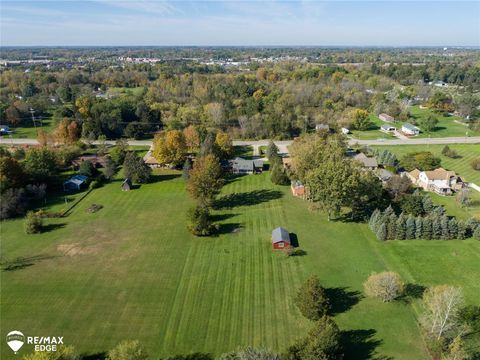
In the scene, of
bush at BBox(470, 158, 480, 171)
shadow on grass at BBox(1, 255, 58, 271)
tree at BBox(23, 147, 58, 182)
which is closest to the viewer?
shadow on grass at BBox(1, 255, 58, 271)

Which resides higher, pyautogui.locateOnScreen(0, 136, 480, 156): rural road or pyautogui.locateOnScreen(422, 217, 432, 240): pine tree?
pyautogui.locateOnScreen(0, 136, 480, 156): rural road

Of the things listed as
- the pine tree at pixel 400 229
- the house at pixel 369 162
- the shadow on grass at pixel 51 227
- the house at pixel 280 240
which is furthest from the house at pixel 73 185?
the house at pixel 369 162

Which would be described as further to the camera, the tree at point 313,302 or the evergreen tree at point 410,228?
the evergreen tree at point 410,228

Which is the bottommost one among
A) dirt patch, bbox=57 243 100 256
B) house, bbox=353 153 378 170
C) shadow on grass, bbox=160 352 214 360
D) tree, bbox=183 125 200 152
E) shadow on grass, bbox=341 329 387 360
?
shadow on grass, bbox=160 352 214 360

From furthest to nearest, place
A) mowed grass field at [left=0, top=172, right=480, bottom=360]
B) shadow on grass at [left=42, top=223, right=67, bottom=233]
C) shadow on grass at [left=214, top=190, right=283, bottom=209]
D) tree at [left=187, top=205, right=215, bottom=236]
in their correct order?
1. shadow on grass at [left=214, top=190, right=283, bottom=209]
2. shadow on grass at [left=42, top=223, right=67, bottom=233]
3. tree at [left=187, top=205, right=215, bottom=236]
4. mowed grass field at [left=0, top=172, right=480, bottom=360]

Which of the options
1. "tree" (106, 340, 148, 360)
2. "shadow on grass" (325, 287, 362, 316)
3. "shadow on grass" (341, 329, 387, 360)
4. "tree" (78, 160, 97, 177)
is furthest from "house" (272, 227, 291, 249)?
"tree" (78, 160, 97, 177)

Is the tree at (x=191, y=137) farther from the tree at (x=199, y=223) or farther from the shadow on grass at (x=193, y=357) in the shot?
→ the shadow on grass at (x=193, y=357)

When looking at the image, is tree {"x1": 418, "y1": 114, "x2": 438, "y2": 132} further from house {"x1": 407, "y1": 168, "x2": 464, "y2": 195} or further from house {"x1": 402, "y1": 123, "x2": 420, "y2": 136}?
house {"x1": 407, "y1": 168, "x2": 464, "y2": 195}

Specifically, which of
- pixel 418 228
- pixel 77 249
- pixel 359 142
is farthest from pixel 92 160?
pixel 359 142
